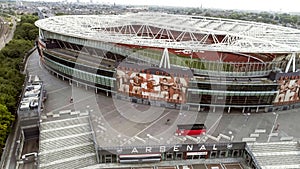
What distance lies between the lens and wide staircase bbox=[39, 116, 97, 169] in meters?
50.1

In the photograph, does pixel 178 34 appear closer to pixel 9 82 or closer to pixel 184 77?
pixel 184 77

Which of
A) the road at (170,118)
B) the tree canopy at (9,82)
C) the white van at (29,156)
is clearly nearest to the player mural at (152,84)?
the road at (170,118)

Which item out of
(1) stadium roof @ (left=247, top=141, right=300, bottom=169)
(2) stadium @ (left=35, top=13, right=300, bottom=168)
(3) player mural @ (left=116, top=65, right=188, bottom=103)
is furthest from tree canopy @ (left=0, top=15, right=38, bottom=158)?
(1) stadium roof @ (left=247, top=141, right=300, bottom=169)

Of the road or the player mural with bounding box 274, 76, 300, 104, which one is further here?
the player mural with bounding box 274, 76, 300, 104

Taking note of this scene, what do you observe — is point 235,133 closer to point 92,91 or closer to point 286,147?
point 286,147

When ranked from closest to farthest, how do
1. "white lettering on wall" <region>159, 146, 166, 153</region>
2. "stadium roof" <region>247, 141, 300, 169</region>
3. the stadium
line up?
"stadium roof" <region>247, 141, 300, 169</region> < "white lettering on wall" <region>159, 146, 166, 153</region> < the stadium

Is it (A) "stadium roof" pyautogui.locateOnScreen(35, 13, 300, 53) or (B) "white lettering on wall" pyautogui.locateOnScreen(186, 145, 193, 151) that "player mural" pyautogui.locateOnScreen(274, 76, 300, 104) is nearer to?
(A) "stadium roof" pyautogui.locateOnScreen(35, 13, 300, 53)

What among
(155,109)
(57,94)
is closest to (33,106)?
(57,94)

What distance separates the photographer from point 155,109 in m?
67.9

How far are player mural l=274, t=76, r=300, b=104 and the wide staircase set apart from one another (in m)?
51.4

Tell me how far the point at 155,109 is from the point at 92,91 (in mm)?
22286

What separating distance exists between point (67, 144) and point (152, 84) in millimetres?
26821

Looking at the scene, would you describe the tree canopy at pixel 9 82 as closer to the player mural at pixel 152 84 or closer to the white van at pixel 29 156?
the white van at pixel 29 156

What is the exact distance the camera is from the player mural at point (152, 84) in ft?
214
